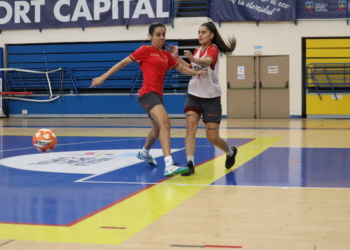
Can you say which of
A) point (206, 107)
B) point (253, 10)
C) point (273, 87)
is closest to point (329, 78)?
point (273, 87)

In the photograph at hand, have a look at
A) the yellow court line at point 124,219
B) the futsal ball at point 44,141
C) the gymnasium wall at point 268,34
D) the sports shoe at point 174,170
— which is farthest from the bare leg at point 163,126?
the gymnasium wall at point 268,34

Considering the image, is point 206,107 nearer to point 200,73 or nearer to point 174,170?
point 200,73

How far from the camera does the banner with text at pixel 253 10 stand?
796 inches

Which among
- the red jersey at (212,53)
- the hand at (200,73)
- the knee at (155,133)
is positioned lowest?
the knee at (155,133)

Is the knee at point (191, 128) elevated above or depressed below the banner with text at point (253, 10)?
below

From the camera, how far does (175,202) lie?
4891mm

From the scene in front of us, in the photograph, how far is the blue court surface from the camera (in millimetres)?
4723

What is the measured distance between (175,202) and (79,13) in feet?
59.9

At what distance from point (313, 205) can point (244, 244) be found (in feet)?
4.75

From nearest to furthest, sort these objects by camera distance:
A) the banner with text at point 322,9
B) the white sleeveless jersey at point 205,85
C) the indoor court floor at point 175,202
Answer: the indoor court floor at point 175,202, the white sleeveless jersey at point 205,85, the banner with text at point 322,9

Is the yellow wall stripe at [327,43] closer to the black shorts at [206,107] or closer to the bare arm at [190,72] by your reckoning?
the black shorts at [206,107]

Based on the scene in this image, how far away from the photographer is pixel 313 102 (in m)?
20.6

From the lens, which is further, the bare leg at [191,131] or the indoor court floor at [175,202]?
the bare leg at [191,131]

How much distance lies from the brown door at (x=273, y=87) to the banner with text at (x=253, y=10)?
1557 mm
